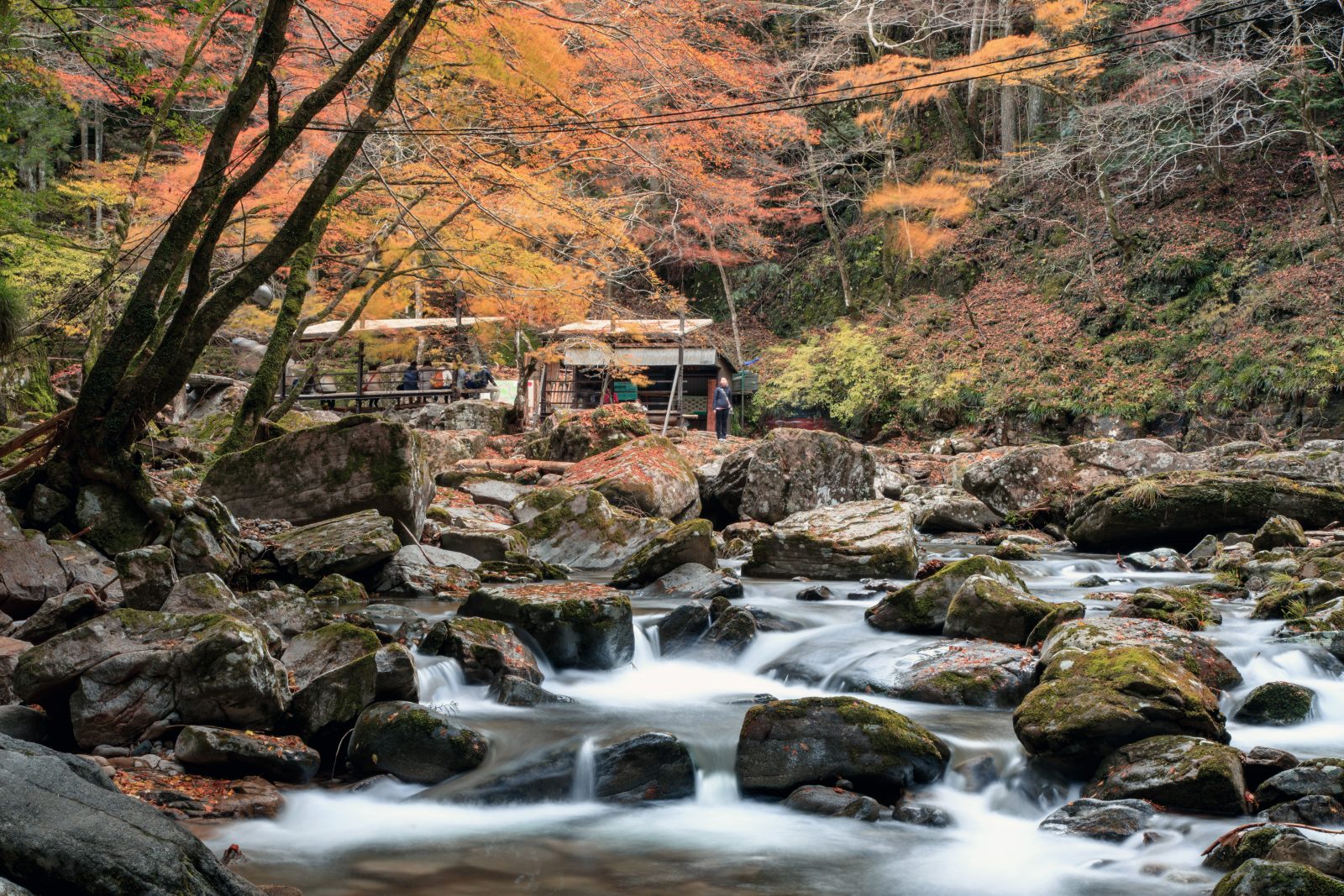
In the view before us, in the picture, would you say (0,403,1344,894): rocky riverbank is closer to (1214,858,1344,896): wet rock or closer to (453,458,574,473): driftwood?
(1214,858,1344,896): wet rock

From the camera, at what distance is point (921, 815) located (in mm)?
4457

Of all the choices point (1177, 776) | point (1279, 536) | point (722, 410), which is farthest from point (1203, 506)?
point (722, 410)

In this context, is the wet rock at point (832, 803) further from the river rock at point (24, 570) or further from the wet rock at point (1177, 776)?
the river rock at point (24, 570)

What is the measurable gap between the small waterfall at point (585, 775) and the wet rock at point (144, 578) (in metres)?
2.76

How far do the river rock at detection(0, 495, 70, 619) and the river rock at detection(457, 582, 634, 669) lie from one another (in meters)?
2.69

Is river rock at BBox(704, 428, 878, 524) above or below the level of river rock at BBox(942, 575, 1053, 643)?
above

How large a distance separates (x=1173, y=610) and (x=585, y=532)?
5933 millimetres

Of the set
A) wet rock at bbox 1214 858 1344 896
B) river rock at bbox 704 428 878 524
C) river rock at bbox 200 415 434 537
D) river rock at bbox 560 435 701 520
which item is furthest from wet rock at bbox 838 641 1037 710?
river rock at bbox 704 428 878 524

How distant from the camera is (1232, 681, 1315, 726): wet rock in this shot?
5262mm

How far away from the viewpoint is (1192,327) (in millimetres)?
18594

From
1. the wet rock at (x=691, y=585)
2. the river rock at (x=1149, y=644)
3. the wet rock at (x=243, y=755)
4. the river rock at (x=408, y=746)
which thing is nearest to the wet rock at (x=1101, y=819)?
the river rock at (x=1149, y=644)

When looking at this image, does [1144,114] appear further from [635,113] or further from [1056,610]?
[1056,610]

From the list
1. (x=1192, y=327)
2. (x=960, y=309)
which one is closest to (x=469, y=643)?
(x=1192, y=327)

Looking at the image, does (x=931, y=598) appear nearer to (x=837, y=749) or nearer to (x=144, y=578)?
(x=837, y=749)
